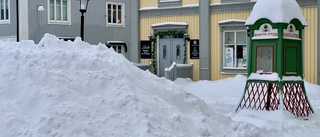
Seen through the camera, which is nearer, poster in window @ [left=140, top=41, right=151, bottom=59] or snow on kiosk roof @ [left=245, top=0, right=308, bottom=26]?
snow on kiosk roof @ [left=245, top=0, right=308, bottom=26]

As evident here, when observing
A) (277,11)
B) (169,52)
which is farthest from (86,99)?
(169,52)

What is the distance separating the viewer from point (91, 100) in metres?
7.41

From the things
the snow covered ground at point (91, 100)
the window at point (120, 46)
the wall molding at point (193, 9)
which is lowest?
the snow covered ground at point (91, 100)

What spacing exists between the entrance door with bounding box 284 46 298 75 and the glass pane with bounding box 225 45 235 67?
28.7ft

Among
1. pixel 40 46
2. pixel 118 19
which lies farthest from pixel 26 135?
pixel 118 19

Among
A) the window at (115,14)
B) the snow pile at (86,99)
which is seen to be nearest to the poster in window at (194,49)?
the window at (115,14)

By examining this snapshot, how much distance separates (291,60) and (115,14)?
65.6ft

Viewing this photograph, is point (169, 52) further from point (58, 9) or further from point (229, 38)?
point (58, 9)

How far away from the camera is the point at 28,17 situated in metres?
25.7

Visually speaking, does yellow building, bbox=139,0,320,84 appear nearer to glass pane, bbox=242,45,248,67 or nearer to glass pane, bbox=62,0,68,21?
glass pane, bbox=242,45,248,67

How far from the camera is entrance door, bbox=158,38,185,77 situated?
22911 mm

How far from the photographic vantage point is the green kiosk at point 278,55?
1171cm

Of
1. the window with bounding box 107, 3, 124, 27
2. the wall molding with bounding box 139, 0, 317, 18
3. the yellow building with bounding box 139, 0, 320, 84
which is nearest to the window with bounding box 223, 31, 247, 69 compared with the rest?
the yellow building with bounding box 139, 0, 320, 84

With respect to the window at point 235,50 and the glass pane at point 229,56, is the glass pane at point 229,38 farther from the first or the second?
the glass pane at point 229,56
